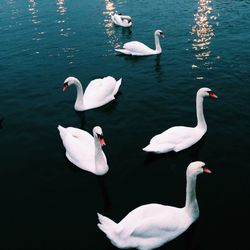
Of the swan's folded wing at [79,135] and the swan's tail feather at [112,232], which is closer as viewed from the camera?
the swan's tail feather at [112,232]

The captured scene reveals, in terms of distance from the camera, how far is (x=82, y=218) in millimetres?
11125

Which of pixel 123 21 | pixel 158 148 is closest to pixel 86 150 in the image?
pixel 158 148

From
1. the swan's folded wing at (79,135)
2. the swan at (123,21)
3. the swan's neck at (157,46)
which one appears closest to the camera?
the swan's folded wing at (79,135)

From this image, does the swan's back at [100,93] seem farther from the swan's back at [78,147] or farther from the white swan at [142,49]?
the white swan at [142,49]

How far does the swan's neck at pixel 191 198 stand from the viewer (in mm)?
10000

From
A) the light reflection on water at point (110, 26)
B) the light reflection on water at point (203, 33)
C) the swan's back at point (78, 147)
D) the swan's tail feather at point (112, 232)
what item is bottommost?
the light reflection on water at point (110, 26)

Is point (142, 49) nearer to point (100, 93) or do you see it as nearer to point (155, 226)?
point (100, 93)

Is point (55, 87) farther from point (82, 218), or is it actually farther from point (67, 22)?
point (67, 22)

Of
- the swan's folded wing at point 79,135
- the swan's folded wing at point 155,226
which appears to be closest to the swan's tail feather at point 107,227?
the swan's folded wing at point 155,226

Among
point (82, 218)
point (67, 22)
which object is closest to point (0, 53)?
point (67, 22)

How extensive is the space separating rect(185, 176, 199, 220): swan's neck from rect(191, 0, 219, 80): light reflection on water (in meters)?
12.0

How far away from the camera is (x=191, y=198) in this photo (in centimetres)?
1003

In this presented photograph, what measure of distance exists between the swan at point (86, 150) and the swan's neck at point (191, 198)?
11.9 ft

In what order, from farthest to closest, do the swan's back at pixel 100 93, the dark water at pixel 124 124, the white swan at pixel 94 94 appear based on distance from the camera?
Result: the swan's back at pixel 100 93
the white swan at pixel 94 94
the dark water at pixel 124 124
